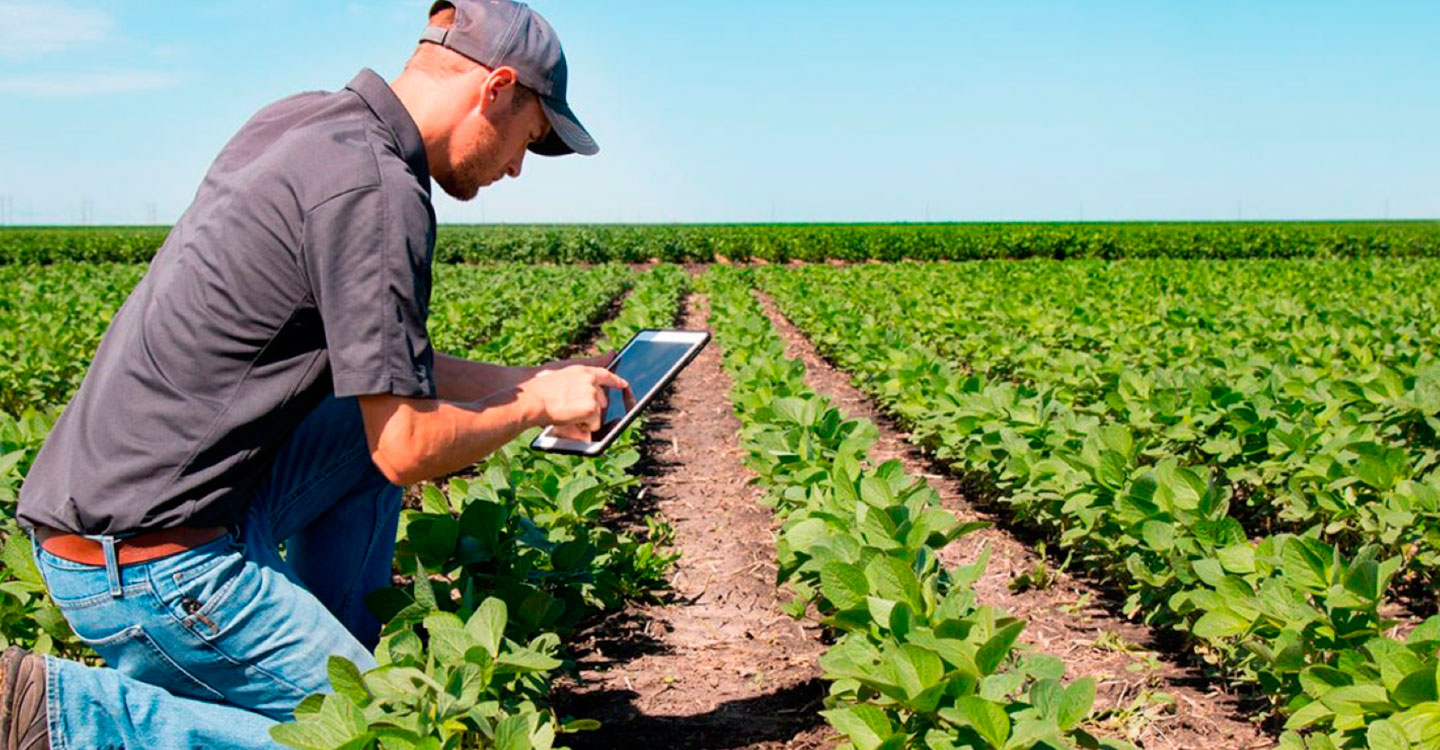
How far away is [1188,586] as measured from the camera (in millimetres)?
3561

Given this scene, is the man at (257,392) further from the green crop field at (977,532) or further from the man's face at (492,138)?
the green crop field at (977,532)

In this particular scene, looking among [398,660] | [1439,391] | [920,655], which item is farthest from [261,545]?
[1439,391]

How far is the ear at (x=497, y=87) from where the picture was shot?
6.91 ft

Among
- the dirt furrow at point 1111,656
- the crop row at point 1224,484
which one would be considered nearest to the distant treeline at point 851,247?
the crop row at point 1224,484

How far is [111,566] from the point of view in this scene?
206cm

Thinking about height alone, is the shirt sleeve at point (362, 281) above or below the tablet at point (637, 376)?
above

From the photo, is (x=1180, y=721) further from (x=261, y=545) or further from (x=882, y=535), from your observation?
(x=261, y=545)

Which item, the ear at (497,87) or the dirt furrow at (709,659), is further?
the dirt furrow at (709,659)

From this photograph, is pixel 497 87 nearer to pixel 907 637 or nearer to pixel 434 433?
pixel 434 433

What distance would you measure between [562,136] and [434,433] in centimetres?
67

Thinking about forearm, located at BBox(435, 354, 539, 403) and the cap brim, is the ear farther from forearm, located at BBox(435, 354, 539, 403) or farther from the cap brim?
forearm, located at BBox(435, 354, 539, 403)

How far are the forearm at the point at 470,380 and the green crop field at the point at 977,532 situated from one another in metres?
0.32

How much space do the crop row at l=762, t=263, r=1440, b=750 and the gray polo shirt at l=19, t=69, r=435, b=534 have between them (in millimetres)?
2034

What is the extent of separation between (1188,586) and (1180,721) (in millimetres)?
551
